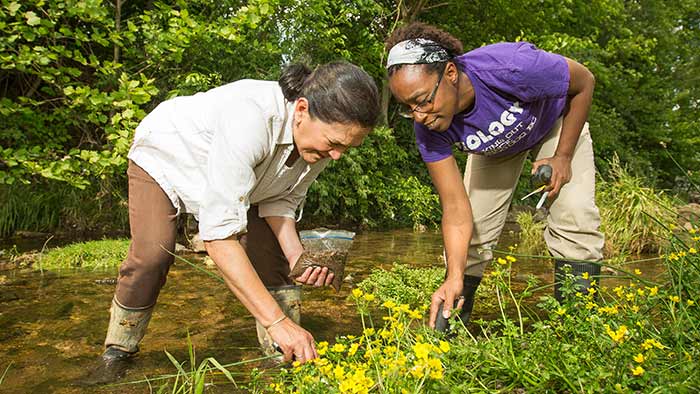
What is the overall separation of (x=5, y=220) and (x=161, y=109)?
233 inches

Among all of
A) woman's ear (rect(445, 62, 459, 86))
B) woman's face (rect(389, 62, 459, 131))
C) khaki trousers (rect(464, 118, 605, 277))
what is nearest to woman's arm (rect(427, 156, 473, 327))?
khaki trousers (rect(464, 118, 605, 277))

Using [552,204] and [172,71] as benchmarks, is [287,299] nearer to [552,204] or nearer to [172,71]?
[552,204]

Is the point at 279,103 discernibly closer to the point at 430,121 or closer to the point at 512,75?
the point at 430,121

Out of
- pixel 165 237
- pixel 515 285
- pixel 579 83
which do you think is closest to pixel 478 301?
pixel 515 285

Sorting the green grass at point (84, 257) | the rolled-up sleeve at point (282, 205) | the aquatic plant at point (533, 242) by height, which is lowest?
the aquatic plant at point (533, 242)

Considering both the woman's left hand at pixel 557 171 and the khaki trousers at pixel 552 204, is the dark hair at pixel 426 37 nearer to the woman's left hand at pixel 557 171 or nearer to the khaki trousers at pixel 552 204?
the woman's left hand at pixel 557 171

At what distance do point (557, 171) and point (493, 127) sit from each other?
42 cm

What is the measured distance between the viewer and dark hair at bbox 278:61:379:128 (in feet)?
7.64

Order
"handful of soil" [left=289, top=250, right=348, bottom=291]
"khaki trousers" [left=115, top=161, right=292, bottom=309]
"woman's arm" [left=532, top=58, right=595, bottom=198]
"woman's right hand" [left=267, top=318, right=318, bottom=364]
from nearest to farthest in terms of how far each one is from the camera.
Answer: "woman's right hand" [left=267, top=318, right=318, bottom=364]
"handful of soil" [left=289, top=250, right=348, bottom=291]
"khaki trousers" [left=115, top=161, right=292, bottom=309]
"woman's arm" [left=532, top=58, right=595, bottom=198]

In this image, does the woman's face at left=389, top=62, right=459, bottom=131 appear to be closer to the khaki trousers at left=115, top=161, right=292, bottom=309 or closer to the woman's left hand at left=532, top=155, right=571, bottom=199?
the woman's left hand at left=532, top=155, right=571, bottom=199

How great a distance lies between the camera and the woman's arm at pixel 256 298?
216 cm

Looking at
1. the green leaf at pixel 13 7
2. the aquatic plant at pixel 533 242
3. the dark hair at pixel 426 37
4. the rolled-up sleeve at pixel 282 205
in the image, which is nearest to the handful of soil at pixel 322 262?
the rolled-up sleeve at pixel 282 205

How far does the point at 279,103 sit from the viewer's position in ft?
8.43

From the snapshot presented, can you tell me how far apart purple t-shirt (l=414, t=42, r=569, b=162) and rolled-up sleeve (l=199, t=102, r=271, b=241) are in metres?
0.89
